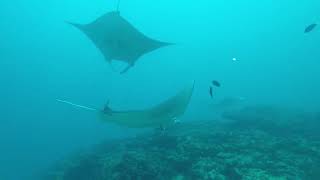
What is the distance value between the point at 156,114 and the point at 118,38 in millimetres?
3385

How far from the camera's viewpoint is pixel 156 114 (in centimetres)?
576

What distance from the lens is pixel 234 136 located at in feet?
24.4

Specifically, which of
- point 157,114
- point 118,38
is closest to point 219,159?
point 157,114

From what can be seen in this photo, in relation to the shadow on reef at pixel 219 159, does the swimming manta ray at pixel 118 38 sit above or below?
above

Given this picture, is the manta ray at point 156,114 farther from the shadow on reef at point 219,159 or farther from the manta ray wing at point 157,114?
the shadow on reef at point 219,159

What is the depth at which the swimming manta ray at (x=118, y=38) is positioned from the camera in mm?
8500

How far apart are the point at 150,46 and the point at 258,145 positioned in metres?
3.50

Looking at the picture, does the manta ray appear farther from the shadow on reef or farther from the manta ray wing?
the shadow on reef

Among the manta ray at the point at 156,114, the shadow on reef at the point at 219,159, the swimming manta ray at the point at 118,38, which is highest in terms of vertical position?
the swimming manta ray at the point at 118,38

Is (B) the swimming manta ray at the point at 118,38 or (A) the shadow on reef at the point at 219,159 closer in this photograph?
(A) the shadow on reef at the point at 219,159

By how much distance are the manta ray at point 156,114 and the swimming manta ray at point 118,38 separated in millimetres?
2664

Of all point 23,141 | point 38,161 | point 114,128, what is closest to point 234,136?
point 38,161

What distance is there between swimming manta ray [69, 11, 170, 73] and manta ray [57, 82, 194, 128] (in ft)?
8.74

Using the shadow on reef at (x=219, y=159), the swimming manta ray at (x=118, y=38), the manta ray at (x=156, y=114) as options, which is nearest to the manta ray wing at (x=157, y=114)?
the manta ray at (x=156, y=114)
